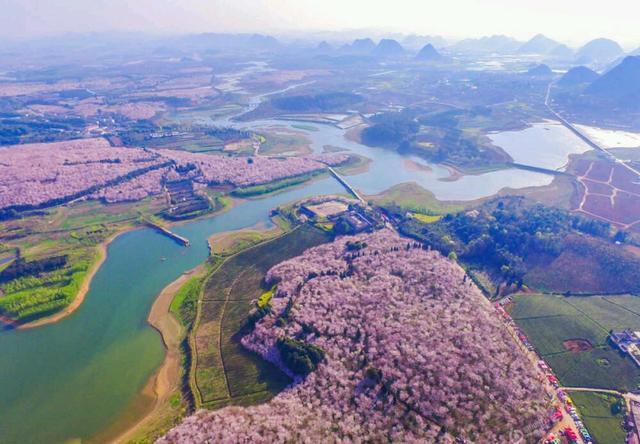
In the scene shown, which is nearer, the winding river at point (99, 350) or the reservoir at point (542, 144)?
the winding river at point (99, 350)

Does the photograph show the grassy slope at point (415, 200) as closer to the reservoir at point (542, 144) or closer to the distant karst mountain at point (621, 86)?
the reservoir at point (542, 144)

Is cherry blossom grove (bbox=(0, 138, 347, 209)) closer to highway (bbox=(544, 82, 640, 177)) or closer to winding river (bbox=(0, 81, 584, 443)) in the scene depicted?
winding river (bbox=(0, 81, 584, 443))

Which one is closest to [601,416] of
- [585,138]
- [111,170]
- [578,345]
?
[578,345]

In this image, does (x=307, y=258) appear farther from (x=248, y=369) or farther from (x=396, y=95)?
(x=396, y=95)

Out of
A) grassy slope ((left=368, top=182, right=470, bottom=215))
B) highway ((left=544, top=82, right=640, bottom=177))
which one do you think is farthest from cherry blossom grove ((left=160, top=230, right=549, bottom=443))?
highway ((left=544, top=82, right=640, bottom=177))

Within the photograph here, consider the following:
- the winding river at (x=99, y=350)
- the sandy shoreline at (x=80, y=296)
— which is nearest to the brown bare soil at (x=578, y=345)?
the winding river at (x=99, y=350)

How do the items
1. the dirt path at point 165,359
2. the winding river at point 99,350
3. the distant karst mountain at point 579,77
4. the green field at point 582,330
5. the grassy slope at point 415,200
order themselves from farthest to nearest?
the distant karst mountain at point 579,77, the grassy slope at point 415,200, the green field at point 582,330, the winding river at point 99,350, the dirt path at point 165,359

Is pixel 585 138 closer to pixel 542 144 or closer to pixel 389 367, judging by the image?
pixel 542 144
